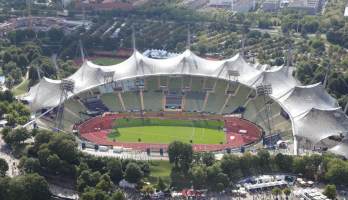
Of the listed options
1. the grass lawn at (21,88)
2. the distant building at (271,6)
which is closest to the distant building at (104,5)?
the distant building at (271,6)

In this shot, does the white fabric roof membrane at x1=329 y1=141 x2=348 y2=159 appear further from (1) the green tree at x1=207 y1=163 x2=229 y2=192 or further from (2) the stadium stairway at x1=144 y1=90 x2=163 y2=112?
(2) the stadium stairway at x1=144 y1=90 x2=163 y2=112

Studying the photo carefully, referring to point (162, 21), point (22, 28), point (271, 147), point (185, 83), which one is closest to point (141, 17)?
point (162, 21)

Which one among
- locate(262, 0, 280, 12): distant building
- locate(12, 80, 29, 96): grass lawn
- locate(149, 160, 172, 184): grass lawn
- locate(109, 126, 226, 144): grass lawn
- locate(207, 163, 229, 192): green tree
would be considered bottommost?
locate(109, 126, 226, 144): grass lawn

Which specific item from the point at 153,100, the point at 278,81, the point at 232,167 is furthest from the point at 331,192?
the point at 153,100

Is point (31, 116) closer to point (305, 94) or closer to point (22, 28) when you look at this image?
point (305, 94)

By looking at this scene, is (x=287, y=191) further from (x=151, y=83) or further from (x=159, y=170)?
(x=151, y=83)

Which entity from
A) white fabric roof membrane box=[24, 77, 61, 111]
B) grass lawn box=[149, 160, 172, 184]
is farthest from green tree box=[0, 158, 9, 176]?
white fabric roof membrane box=[24, 77, 61, 111]
